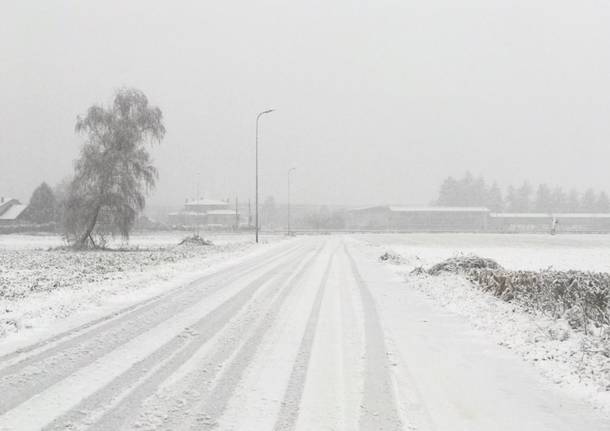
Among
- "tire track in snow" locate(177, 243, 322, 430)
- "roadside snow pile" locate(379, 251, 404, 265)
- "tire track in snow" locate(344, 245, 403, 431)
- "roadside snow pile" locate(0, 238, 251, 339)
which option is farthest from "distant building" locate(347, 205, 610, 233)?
"tire track in snow" locate(344, 245, 403, 431)

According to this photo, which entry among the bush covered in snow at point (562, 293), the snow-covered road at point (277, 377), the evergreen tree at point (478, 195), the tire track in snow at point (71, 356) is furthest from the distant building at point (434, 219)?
the snow-covered road at point (277, 377)

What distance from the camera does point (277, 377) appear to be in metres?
5.81

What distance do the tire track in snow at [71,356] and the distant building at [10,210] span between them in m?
95.4

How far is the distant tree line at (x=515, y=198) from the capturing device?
15650cm

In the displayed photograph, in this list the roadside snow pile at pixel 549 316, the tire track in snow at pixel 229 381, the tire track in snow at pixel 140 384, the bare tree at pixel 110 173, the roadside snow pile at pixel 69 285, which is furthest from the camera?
the bare tree at pixel 110 173

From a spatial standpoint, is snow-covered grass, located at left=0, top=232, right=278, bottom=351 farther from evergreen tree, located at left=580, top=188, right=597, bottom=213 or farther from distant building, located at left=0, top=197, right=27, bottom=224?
evergreen tree, located at left=580, top=188, right=597, bottom=213

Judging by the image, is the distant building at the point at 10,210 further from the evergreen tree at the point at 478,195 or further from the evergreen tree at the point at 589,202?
the evergreen tree at the point at 589,202

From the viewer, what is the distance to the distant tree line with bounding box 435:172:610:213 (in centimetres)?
15650

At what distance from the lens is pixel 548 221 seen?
144 m

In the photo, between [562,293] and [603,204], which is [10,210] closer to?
[562,293]

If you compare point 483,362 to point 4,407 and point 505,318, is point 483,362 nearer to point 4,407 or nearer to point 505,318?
point 505,318

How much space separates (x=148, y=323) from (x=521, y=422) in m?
6.28

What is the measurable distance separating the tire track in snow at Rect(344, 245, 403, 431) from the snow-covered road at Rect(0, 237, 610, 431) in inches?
0.7

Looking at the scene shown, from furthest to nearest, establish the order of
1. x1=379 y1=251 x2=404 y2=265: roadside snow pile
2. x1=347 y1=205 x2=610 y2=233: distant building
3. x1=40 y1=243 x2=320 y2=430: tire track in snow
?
x1=347 y1=205 x2=610 y2=233: distant building → x1=379 y1=251 x2=404 y2=265: roadside snow pile → x1=40 y1=243 x2=320 y2=430: tire track in snow
